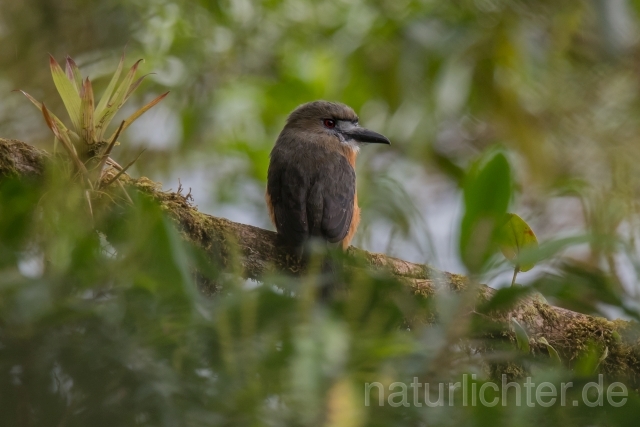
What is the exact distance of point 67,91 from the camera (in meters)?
2.20

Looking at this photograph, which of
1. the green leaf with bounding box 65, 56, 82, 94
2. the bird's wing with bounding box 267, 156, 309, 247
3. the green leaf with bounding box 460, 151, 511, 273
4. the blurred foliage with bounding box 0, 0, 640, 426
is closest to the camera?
the blurred foliage with bounding box 0, 0, 640, 426

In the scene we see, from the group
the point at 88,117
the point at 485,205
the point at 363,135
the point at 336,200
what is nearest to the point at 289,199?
the point at 336,200

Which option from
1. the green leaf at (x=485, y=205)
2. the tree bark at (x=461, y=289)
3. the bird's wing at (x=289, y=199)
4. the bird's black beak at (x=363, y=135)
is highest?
the bird's black beak at (x=363, y=135)

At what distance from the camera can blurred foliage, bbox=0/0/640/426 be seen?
4.19ft

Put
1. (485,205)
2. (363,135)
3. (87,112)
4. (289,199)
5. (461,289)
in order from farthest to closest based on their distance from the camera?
1. (363,135)
2. (289,199)
3. (461,289)
4. (87,112)
5. (485,205)

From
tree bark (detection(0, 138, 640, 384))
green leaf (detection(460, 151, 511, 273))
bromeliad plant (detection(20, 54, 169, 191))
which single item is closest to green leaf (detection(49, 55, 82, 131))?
bromeliad plant (detection(20, 54, 169, 191))

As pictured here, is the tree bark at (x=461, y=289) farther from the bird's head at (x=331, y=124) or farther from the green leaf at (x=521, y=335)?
the bird's head at (x=331, y=124)

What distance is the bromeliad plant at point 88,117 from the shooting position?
7.14 ft

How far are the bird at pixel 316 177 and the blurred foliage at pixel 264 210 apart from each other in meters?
0.27

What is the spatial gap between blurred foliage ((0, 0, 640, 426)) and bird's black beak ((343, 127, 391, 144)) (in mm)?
217

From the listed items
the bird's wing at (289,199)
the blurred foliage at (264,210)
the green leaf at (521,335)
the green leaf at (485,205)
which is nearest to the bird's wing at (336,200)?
the bird's wing at (289,199)

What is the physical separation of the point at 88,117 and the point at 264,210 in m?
3.15

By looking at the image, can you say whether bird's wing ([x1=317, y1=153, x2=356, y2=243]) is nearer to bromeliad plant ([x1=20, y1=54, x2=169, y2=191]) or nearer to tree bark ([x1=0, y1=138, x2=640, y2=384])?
tree bark ([x1=0, y1=138, x2=640, y2=384])

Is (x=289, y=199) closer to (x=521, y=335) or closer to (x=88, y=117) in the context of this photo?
(x=88, y=117)
